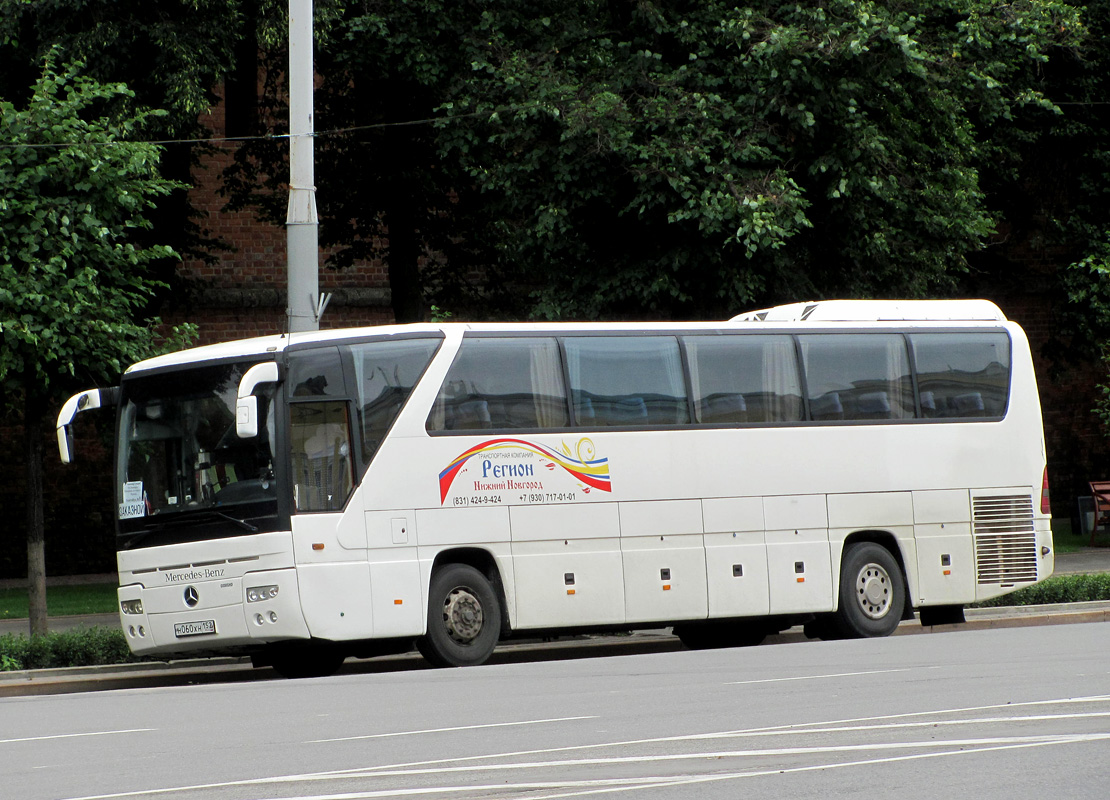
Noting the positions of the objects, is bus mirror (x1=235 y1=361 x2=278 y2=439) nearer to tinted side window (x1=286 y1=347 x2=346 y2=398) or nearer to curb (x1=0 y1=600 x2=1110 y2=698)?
tinted side window (x1=286 y1=347 x2=346 y2=398)

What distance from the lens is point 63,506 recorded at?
29500 millimetres

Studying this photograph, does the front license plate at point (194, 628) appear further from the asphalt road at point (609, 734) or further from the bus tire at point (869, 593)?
the bus tire at point (869, 593)

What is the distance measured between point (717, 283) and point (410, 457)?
8329 millimetres

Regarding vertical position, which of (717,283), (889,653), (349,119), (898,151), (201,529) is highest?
(349,119)

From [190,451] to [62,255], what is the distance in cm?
280

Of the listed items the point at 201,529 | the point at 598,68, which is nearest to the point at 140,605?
the point at 201,529

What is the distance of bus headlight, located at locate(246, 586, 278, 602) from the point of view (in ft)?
46.1

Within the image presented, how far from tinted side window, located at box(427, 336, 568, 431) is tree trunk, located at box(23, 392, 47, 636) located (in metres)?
4.64

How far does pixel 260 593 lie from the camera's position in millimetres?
14094

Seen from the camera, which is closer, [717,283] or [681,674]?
[681,674]

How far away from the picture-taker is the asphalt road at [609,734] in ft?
22.9

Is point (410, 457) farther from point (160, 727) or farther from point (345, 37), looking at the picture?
point (345, 37)

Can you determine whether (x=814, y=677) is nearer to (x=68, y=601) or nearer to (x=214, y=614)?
(x=214, y=614)

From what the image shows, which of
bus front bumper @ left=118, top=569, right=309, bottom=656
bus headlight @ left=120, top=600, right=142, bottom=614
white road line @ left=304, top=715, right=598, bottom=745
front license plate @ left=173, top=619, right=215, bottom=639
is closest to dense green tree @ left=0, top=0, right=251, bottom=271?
bus headlight @ left=120, top=600, right=142, bottom=614
